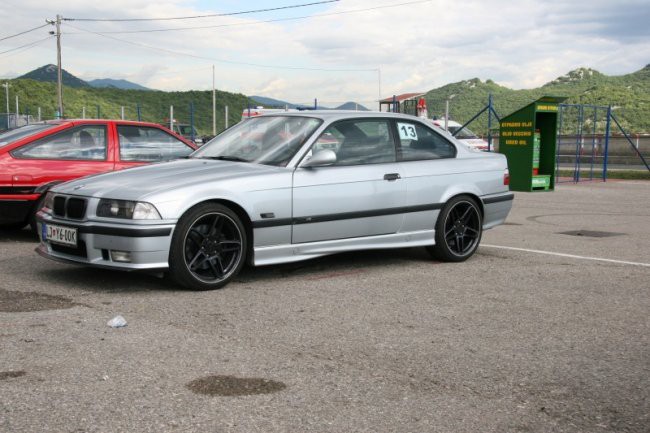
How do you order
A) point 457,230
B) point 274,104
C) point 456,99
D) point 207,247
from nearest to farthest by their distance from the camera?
point 207,247 → point 457,230 → point 274,104 → point 456,99

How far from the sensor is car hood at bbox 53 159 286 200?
6094 mm

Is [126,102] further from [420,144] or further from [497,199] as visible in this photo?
[420,144]

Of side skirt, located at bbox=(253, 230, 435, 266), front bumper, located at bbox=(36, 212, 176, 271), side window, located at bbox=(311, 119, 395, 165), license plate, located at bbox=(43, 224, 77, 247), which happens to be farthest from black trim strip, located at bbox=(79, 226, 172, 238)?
side window, located at bbox=(311, 119, 395, 165)

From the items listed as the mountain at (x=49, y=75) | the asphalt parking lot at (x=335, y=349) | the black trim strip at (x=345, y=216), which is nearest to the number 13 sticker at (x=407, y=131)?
the black trim strip at (x=345, y=216)

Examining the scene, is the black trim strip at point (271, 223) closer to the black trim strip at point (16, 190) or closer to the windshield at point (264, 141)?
the windshield at point (264, 141)

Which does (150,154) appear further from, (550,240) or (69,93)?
(69,93)

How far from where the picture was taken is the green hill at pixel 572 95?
4888 cm

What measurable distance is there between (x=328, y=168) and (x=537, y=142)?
12463 mm

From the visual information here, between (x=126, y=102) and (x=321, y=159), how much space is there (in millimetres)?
80949

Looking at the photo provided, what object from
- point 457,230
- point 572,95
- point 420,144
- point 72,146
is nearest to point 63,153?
point 72,146

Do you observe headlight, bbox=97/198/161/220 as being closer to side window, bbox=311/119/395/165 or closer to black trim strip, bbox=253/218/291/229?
black trim strip, bbox=253/218/291/229

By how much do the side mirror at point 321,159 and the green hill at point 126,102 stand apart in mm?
58388

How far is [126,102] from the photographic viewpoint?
83.8 metres

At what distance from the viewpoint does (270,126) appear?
7.30m
